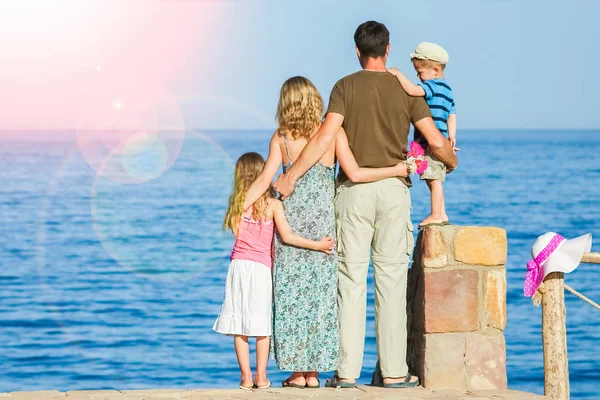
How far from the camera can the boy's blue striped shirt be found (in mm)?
6090

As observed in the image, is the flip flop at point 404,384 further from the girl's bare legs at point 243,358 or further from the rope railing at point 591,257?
the rope railing at point 591,257

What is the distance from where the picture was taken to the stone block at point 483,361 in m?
6.14

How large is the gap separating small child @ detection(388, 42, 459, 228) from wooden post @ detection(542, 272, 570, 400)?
71 cm

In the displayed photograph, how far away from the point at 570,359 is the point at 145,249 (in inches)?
785

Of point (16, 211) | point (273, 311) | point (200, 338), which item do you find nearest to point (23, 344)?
point (200, 338)

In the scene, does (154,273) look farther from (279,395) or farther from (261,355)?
(279,395)

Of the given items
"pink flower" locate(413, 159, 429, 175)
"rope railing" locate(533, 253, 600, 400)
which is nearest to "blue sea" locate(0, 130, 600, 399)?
"rope railing" locate(533, 253, 600, 400)

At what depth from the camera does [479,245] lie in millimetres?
6152

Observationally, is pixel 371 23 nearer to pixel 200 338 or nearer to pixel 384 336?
pixel 384 336

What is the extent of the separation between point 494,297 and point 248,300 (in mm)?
1394

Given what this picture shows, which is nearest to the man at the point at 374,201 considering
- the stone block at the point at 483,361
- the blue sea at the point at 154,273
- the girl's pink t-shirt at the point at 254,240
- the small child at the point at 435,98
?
the small child at the point at 435,98

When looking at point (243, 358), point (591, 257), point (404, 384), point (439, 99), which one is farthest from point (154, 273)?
point (591, 257)

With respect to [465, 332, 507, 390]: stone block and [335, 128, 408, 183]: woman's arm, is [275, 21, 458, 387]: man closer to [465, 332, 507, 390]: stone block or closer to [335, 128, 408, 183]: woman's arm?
[335, 128, 408, 183]: woman's arm

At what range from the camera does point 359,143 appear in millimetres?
5902
